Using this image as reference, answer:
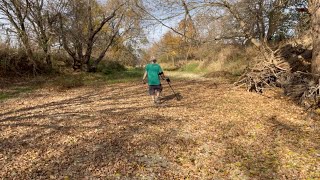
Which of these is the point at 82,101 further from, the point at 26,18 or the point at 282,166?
the point at 26,18

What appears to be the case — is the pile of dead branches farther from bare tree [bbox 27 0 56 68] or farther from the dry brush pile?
bare tree [bbox 27 0 56 68]

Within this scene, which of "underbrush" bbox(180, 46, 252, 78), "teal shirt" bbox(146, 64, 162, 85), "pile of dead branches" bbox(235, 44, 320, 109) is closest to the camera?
"pile of dead branches" bbox(235, 44, 320, 109)

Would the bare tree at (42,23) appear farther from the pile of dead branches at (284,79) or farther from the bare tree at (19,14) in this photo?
the pile of dead branches at (284,79)

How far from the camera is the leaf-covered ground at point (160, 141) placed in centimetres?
393

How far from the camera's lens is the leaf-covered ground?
393 cm

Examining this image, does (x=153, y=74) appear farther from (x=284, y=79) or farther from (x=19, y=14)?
(x=19, y=14)

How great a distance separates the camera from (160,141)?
5066 mm

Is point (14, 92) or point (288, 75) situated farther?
point (14, 92)

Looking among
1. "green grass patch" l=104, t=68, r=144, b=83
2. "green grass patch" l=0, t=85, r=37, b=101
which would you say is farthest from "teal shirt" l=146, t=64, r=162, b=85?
"green grass patch" l=104, t=68, r=144, b=83

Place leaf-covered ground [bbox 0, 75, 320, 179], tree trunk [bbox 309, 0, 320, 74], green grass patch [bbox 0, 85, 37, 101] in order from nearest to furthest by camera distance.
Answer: leaf-covered ground [bbox 0, 75, 320, 179]
tree trunk [bbox 309, 0, 320, 74]
green grass patch [bbox 0, 85, 37, 101]

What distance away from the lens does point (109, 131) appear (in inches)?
221

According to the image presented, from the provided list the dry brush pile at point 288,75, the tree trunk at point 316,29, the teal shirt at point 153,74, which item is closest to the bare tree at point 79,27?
the teal shirt at point 153,74

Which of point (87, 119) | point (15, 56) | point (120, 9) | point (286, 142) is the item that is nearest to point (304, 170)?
point (286, 142)

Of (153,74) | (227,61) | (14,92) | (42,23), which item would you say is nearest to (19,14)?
(42,23)
